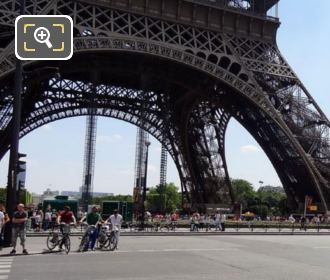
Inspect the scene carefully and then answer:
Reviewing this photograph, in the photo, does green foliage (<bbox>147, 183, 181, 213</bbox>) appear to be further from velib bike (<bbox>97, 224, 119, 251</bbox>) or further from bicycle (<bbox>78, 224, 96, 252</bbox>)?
bicycle (<bbox>78, 224, 96, 252</bbox>)

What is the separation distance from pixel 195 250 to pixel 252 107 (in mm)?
23378

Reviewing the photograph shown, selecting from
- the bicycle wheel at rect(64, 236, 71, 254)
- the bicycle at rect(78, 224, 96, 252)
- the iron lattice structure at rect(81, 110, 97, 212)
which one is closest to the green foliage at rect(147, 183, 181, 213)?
the iron lattice structure at rect(81, 110, 97, 212)

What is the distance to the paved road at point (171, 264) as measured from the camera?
13172 mm

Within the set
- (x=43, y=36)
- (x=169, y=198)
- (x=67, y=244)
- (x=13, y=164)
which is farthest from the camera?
(x=169, y=198)

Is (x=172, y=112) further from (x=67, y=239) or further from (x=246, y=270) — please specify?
(x=246, y=270)

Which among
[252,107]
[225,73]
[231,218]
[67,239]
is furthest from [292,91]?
[67,239]

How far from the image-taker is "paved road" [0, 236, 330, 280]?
13.2 metres

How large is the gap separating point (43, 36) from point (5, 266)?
8.46 m

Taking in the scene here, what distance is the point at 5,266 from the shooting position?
1432 cm

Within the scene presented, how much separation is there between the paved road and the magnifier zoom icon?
21.1 feet

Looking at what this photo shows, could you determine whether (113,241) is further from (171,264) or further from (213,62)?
(213,62)

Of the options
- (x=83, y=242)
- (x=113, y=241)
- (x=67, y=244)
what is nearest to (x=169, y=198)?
(x=113, y=241)

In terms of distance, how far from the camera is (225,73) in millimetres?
38812

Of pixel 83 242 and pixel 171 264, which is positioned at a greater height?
pixel 83 242
